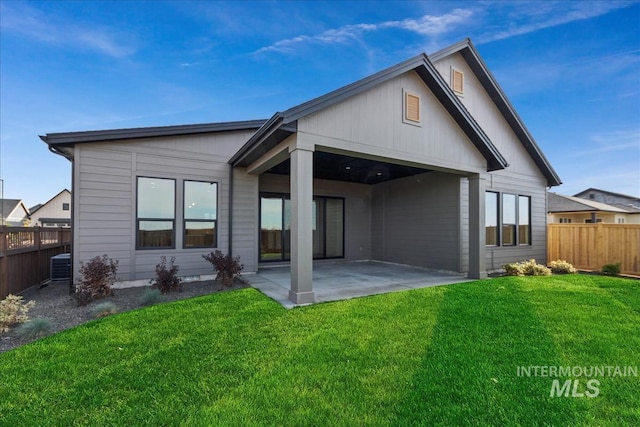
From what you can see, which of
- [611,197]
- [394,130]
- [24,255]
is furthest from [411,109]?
[611,197]

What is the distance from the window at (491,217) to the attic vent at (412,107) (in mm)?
4793

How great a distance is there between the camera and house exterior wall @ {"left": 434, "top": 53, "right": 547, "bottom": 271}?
10.1m

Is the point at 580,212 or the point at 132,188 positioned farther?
the point at 580,212

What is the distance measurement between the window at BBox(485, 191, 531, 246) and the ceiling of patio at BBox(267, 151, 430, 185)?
2.64 meters

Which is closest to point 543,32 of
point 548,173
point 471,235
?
point 548,173

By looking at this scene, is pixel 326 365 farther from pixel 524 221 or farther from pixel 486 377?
pixel 524 221

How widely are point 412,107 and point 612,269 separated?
8114 millimetres

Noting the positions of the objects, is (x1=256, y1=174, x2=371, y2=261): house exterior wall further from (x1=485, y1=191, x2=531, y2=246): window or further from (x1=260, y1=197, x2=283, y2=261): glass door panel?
(x1=485, y1=191, x2=531, y2=246): window

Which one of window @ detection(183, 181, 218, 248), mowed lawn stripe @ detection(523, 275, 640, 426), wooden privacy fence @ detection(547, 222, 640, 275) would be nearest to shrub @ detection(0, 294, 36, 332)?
window @ detection(183, 181, 218, 248)

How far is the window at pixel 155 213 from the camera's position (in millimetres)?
7266

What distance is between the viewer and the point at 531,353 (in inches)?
133

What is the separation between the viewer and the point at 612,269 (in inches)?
352

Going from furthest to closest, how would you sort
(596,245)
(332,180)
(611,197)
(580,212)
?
(611,197), (580,212), (332,180), (596,245)

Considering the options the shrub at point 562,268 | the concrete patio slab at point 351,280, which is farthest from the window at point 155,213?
the shrub at point 562,268
